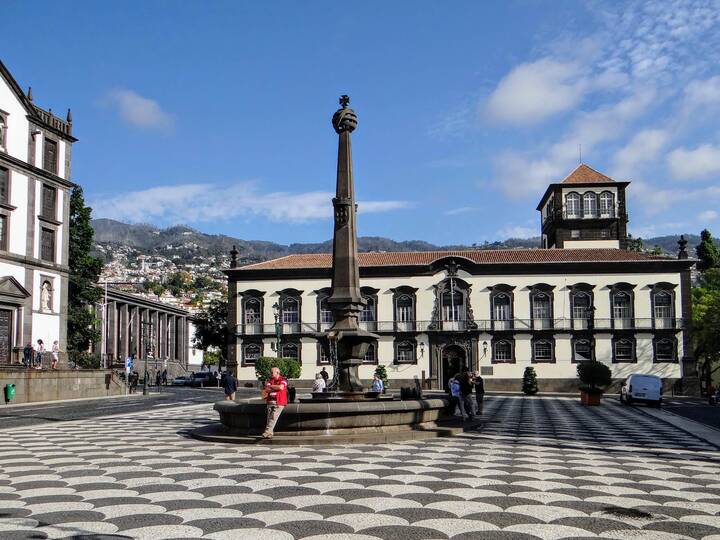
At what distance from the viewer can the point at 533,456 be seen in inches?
492

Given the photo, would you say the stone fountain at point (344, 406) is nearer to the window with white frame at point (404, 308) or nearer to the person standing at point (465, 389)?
the person standing at point (465, 389)

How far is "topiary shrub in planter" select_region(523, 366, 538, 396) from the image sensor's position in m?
48.7

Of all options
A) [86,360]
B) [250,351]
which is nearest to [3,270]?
[86,360]

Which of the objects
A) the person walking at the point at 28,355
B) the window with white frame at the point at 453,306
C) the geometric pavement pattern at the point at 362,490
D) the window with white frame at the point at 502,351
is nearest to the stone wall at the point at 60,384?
the person walking at the point at 28,355

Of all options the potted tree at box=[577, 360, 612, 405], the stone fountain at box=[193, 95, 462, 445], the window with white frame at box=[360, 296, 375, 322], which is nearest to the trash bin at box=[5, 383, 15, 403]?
the stone fountain at box=[193, 95, 462, 445]

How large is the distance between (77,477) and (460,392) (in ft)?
40.0

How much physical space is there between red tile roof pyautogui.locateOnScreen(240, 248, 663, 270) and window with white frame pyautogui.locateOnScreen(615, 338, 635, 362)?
5.85 m

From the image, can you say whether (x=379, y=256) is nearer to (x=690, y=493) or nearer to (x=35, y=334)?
(x=35, y=334)

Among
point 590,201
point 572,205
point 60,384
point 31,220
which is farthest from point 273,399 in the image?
point 590,201

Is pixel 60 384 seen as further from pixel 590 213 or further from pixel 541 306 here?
pixel 590 213

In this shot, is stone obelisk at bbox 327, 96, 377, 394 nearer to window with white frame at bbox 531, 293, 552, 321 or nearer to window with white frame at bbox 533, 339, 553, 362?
window with white frame at bbox 533, 339, 553, 362

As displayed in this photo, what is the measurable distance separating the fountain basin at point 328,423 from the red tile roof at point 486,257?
132 ft

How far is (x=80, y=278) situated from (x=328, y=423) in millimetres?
37988

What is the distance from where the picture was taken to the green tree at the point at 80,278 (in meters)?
47.4
